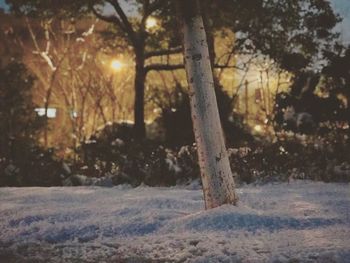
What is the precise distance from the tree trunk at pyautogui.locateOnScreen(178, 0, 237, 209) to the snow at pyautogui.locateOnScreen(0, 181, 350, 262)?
0.30 meters

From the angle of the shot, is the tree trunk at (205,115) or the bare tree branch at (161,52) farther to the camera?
Answer: the bare tree branch at (161,52)

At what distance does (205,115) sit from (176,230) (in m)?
1.38

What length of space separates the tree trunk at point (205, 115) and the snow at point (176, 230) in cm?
30

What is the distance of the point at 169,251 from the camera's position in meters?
4.43

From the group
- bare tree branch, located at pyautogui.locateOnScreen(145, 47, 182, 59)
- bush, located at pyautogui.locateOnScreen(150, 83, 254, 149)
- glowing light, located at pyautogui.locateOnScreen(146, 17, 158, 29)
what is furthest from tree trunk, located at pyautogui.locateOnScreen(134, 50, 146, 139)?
glowing light, located at pyautogui.locateOnScreen(146, 17, 158, 29)

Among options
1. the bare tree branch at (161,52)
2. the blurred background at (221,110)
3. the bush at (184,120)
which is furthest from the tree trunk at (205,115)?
the bare tree branch at (161,52)

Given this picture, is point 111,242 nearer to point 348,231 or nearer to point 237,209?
point 237,209

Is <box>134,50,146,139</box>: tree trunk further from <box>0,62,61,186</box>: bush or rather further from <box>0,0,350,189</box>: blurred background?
<box>0,62,61,186</box>: bush

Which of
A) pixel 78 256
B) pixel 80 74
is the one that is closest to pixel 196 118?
pixel 78 256

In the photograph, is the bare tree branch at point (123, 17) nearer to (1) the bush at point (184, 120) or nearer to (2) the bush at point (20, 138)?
(1) the bush at point (184, 120)

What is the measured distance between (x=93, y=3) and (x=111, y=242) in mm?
12555

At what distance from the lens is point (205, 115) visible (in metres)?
5.65

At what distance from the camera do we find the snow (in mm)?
4289

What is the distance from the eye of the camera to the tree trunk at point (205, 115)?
564 centimetres
